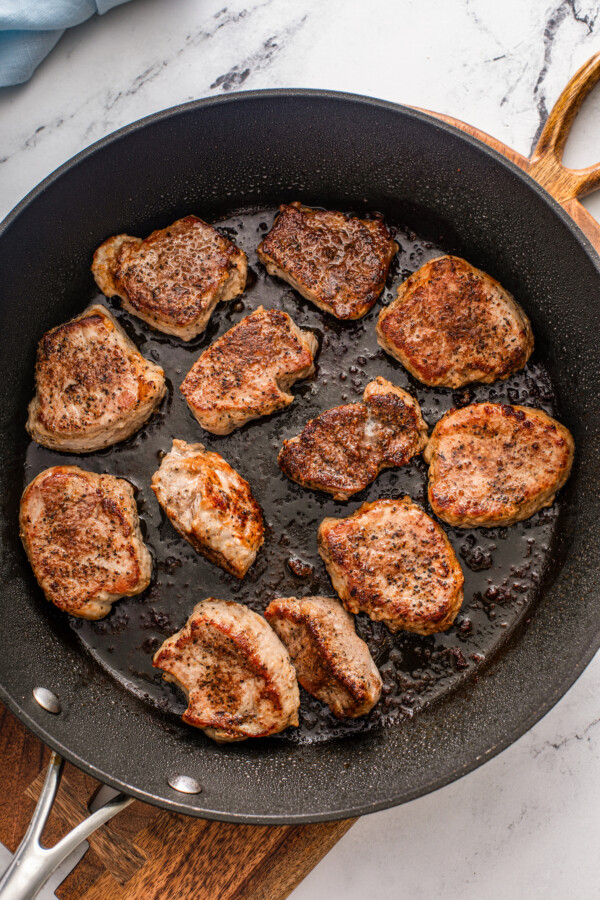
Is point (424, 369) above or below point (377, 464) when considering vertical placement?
above

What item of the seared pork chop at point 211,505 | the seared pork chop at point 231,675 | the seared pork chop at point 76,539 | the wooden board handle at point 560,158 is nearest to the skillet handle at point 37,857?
the seared pork chop at point 231,675

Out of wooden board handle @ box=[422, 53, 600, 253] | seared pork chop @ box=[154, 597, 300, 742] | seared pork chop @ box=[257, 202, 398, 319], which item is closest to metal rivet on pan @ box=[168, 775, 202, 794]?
seared pork chop @ box=[154, 597, 300, 742]

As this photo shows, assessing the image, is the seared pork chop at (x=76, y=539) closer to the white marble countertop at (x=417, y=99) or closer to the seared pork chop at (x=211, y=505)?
the seared pork chop at (x=211, y=505)

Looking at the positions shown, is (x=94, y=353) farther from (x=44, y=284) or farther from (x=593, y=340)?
(x=593, y=340)

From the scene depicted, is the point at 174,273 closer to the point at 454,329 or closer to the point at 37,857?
the point at 454,329

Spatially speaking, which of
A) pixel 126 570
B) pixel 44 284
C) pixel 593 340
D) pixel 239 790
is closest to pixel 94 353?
pixel 44 284

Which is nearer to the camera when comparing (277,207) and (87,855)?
(87,855)
